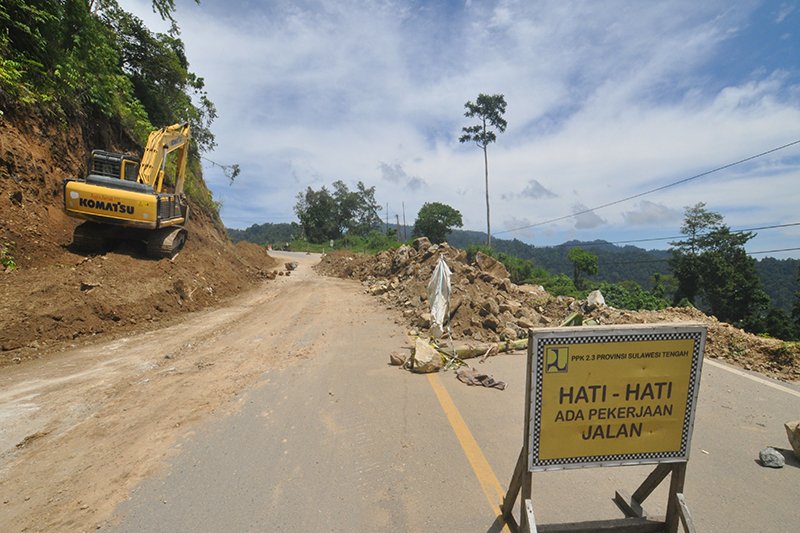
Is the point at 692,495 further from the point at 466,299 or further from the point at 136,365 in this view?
the point at 136,365

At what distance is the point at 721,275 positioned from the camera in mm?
37656

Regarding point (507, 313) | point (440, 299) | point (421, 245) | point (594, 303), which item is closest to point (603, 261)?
point (421, 245)

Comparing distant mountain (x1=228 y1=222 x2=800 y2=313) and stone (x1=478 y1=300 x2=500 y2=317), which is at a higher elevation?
stone (x1=478 y1=300 x2=500 y2=317)

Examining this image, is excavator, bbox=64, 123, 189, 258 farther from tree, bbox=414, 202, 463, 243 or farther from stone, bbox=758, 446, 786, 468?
tree, bbox=414, 202, 463, 243

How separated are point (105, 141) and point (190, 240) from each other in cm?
413

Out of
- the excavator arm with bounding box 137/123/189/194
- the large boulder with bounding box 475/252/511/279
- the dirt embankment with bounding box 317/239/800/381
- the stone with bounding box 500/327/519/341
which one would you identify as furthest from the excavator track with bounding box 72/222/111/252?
the large boulder with bounding box 475/252/511/279

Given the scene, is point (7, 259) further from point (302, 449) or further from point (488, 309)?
point (488, 309)

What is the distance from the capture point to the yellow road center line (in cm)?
312

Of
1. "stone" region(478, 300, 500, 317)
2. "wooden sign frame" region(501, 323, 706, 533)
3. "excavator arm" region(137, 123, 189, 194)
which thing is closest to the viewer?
"wooden sign frame" region(501, 323, 706, 533)

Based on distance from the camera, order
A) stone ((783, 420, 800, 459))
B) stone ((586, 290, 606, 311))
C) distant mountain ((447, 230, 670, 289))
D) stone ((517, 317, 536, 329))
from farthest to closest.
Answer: distant mountain ((447, 230, 670, 289)) < stone ((586, 290, 606, 311)) < stone ((517, 317, 536, 329)) < stone ((783, 420, 800, 459))

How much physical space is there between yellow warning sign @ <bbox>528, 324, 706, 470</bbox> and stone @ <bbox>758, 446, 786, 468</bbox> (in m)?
1.67

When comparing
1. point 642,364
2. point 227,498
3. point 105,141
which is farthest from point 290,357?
point 105,141

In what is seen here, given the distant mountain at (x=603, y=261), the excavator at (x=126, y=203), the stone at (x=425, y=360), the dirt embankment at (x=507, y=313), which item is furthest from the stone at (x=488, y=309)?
the distant mountain at (x=603, y=261)

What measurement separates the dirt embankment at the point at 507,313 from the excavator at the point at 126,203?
6828 mm
